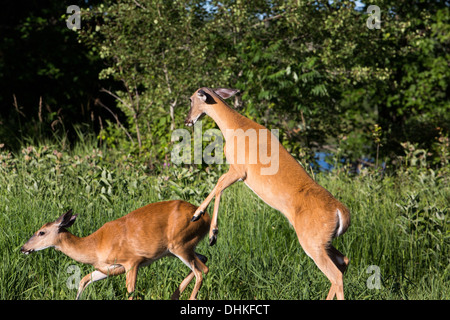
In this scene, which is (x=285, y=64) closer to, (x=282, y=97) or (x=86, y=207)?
(x=282, y=97)

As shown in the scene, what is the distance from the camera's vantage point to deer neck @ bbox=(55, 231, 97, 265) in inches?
109

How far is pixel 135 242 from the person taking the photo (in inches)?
104

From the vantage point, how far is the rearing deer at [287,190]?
7.68 feet

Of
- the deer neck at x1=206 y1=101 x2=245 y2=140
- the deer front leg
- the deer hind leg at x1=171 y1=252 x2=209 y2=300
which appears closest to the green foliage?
the deer hind leg at x1=171 y1=252 x2=209 y2=300

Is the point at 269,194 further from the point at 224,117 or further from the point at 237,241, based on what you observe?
the point at 237,241

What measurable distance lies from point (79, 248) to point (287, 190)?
46.2 inches

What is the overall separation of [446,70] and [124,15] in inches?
268

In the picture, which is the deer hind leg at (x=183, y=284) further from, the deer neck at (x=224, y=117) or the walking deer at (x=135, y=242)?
the deer neck at (x=224, y=117)

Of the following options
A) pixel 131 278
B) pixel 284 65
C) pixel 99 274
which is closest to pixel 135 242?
pixel 131 278

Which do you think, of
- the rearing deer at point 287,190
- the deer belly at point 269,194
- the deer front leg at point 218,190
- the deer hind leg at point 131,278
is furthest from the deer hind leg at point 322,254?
the deer hind leg at point 131,278

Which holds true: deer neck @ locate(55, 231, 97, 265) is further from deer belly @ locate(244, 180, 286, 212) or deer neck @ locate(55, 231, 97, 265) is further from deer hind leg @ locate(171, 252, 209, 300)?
deer belly @ locate(244, 180, 286, 212)

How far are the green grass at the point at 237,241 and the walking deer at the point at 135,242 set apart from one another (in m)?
0.30

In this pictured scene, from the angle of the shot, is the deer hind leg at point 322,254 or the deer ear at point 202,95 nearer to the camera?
the deer hind leg at point 322,254
